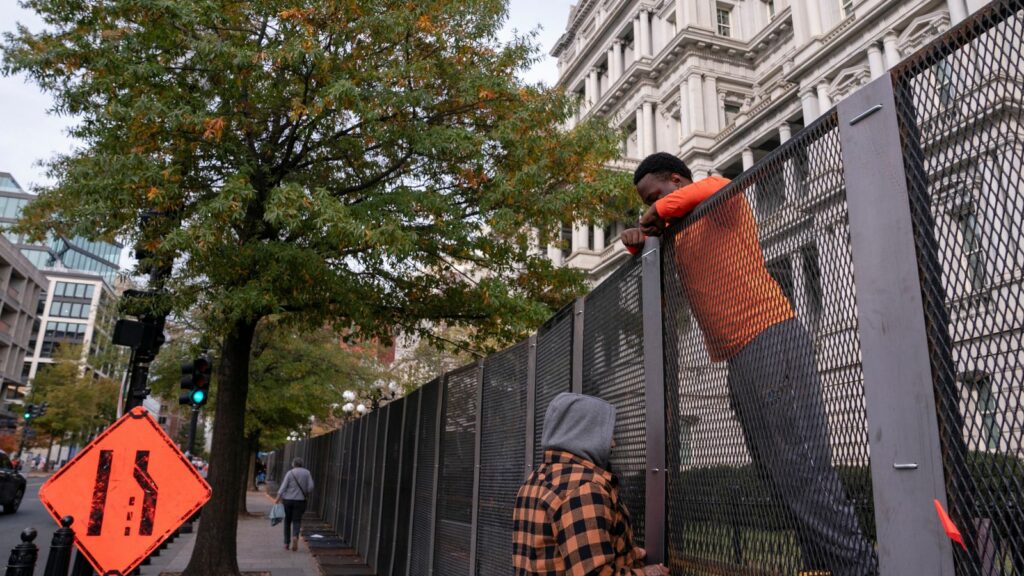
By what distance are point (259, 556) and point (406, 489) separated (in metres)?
7.59

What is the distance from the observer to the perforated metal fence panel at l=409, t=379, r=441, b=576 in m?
7.96

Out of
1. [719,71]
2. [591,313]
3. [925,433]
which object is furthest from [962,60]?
[719,71]

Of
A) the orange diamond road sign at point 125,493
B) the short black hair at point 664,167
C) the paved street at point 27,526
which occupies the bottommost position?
the paved street at point 27,526

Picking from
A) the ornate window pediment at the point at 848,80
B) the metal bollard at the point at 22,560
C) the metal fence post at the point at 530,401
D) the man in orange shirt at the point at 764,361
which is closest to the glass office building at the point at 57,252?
the ornate window pediment at the point at 848,80

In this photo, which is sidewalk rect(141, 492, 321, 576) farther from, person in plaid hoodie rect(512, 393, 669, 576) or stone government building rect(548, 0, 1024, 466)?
person in plaid hoodie rect(512, 393, 669, 576)

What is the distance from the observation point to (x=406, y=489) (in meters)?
9.64

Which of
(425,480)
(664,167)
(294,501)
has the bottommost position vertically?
(294,501)

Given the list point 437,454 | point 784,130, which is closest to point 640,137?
point 784,130

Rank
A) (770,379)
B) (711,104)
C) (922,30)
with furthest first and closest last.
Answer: (711,104) → (922,30) → (770,379)

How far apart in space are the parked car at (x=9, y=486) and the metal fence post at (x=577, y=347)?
72.5ft

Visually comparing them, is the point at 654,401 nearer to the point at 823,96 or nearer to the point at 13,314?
the point at 823,96

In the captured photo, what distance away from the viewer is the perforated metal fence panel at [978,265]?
63.6 inches

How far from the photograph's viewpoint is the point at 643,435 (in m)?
3.39

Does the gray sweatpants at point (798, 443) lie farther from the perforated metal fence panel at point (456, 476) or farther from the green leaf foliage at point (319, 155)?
the green leaf foliage at point (319, 155)
